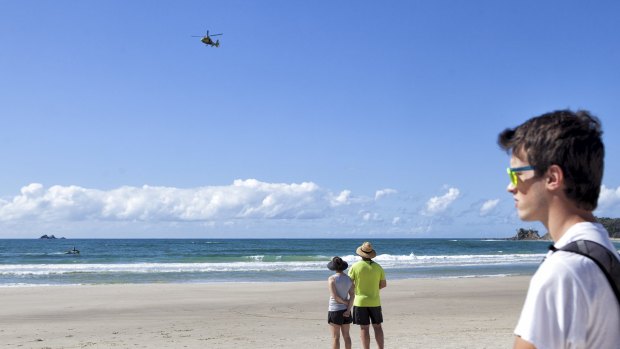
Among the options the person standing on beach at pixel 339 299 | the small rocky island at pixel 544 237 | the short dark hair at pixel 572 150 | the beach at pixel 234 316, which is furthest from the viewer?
the small rocky island at pixel 544 237

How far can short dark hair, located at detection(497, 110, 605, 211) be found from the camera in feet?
5.16

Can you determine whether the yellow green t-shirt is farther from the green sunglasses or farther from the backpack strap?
the backpack strap

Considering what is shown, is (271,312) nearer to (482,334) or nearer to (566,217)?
(482,334)

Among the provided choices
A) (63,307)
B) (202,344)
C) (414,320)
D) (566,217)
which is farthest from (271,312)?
(566,217)

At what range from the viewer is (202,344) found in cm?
1027

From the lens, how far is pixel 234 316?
13805mm

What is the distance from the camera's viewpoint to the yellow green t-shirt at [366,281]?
8.20 metres

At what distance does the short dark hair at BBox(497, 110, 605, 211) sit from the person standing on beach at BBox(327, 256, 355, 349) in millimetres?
6616

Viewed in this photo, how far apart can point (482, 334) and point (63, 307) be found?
9.93m

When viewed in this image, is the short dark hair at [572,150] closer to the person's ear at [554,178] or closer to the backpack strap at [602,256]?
the person's ear at [554,178]

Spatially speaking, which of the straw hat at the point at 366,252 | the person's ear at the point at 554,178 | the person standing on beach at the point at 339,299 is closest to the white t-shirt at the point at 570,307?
the person's ear at the point at 554,178

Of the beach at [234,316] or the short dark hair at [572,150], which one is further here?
the beach at [234,316]

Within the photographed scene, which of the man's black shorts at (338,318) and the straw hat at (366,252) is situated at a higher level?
the straw hat at (366,252)

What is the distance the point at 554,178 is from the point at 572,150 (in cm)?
8
